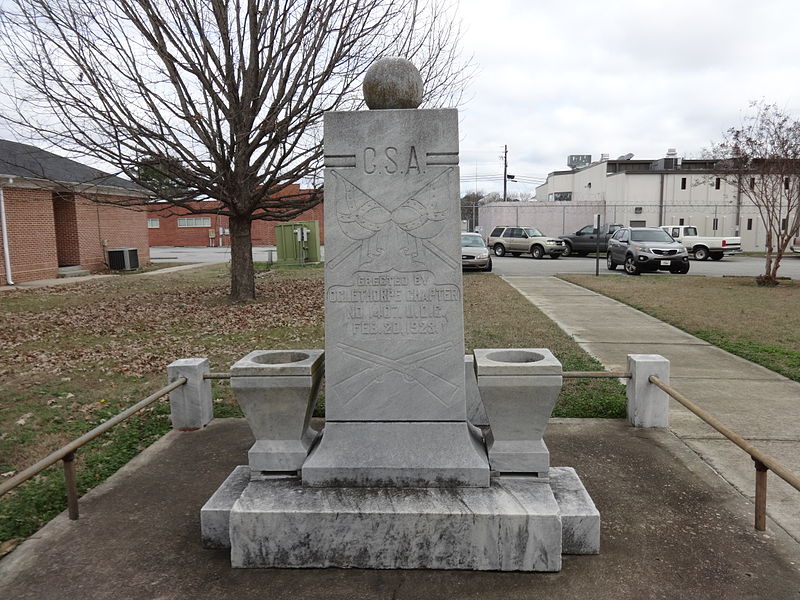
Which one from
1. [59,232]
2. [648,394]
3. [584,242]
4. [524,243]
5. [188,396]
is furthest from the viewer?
[584,242]

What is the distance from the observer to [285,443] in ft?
11.7

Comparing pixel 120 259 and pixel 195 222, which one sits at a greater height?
pixel 195 222

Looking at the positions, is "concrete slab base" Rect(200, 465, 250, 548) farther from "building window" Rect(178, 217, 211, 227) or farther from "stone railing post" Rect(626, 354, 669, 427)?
"building window" Rect(178, 217, 211, 227)

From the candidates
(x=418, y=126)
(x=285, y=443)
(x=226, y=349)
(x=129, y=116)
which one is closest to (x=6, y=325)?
(x=129, y=116)

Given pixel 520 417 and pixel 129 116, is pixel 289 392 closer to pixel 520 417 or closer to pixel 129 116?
pixel 520 417

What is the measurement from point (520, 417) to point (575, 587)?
0.91 m

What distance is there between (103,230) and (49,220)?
4.33 meters

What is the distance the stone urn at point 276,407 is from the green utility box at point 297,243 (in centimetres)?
2331

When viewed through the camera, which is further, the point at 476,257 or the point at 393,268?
the point at 476,257

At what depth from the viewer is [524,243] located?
31.9m

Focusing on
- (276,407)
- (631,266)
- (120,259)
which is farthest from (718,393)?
(120,259)

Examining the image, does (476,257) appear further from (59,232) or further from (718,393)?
(718,393)

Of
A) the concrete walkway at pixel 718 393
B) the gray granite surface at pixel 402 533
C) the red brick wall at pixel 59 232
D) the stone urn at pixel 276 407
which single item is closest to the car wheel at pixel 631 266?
the concrete walkway at pixel 718 393

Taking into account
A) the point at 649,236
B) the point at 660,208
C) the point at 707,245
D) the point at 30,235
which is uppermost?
the point at 660,208
